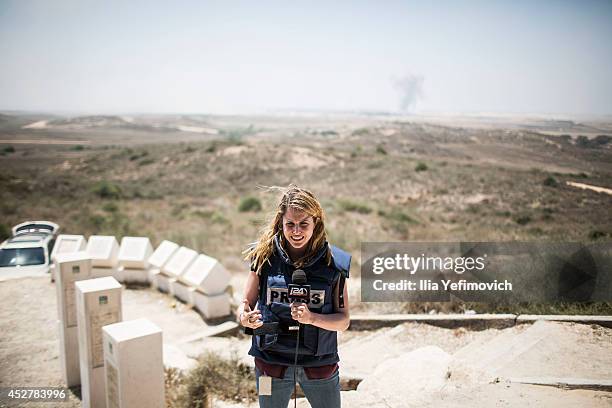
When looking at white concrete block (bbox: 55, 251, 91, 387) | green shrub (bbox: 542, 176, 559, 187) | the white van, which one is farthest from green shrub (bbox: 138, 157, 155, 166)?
white concrete block (bbox: 55, 251, 91, 387)

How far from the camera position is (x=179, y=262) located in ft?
30.6

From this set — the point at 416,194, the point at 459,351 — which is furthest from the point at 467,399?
the point at 416,194

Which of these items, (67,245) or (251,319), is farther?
(67,245)

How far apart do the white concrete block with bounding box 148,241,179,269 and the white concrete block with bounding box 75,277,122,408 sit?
4566 millimetres

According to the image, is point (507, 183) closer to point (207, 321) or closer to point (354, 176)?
point (354, 176)

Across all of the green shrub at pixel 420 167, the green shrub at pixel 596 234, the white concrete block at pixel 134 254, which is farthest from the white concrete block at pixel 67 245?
the green shrub at pixel 420 167

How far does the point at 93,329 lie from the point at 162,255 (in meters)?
4.89

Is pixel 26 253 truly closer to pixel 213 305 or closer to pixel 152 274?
pixel 152 274

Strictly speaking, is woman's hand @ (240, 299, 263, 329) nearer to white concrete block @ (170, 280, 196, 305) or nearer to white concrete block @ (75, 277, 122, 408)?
white concrete block @ (75, 277, 122, 408)

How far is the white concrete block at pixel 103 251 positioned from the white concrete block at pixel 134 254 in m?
0.13

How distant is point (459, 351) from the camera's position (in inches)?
241

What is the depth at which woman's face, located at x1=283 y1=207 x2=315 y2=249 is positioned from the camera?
272 centimetres

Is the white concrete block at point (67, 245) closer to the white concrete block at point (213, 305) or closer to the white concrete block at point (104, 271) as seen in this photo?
the white concrete block at point (104, 271)

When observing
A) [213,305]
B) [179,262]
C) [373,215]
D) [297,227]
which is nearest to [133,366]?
[297,227]
